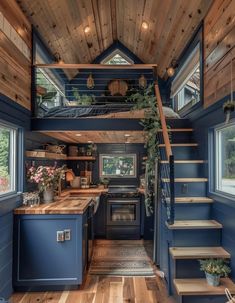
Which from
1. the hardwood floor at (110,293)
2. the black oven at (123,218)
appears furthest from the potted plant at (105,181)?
the hardwood floor at (110,293)

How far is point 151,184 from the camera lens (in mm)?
4039

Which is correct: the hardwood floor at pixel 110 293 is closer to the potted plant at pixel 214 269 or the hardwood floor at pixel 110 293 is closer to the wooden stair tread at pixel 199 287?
the wooden stair tread at pixel 199 287

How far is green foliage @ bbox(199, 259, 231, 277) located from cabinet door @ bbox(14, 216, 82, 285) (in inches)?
55.5

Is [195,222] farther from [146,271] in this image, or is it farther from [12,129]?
[12,129]

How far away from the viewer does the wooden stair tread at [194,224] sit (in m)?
2.85

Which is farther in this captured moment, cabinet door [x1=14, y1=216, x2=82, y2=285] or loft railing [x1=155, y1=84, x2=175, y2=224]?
cabinet door [x1=14, y1=216, x2=82, y2=285]

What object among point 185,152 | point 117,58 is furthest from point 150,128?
point 117,58

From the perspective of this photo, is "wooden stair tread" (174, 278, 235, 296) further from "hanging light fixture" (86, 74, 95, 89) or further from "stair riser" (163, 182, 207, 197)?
"hanging light fixture" (86, 74, 95, 89)

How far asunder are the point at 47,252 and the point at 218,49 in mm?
3118

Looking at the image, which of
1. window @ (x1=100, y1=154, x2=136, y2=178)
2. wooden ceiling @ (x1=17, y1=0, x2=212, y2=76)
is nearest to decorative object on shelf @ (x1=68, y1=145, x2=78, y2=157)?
window @ (x1=100, y1=154, x2=136, y2=178)

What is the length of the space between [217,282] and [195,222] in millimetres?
679

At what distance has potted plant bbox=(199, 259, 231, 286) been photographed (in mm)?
2520

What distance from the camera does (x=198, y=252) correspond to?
2742 mm

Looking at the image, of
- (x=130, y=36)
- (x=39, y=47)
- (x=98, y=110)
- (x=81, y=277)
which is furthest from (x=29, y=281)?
(x=130, y=36)
